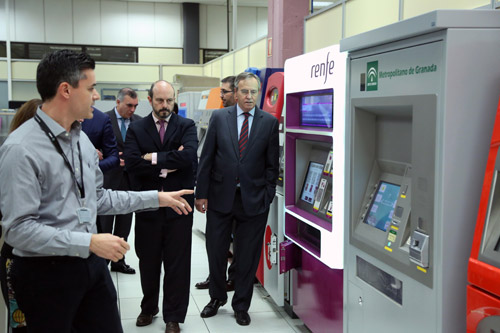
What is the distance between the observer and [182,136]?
135 inches

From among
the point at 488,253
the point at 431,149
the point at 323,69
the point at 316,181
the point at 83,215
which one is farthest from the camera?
the point at 316,181

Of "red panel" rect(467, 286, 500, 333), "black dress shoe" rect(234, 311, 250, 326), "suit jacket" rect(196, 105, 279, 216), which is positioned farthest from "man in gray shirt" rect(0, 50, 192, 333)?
"black dress shoe" rect(234, 311, 250, 326)

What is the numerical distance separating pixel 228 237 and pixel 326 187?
0.96 m

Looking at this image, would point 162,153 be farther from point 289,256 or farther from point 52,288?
point 52,288

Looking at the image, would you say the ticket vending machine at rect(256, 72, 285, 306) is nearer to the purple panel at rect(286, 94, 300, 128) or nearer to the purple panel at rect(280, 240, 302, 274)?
the purple panel at rect(280, 240, 302, 274)

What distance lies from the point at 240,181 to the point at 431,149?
6.09 ft

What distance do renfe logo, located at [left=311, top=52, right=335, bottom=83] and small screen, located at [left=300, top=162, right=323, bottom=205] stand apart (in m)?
0.58

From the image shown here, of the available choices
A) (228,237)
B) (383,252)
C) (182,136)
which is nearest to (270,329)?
(228,237)

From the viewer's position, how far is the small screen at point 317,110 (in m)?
2.77

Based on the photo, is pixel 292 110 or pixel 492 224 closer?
pixel 492 224

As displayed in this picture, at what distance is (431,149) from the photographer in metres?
1.71

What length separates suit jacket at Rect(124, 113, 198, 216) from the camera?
3268 millimetres

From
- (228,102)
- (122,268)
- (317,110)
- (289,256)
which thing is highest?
(228,102)

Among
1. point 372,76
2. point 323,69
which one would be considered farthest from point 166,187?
point 372,76
